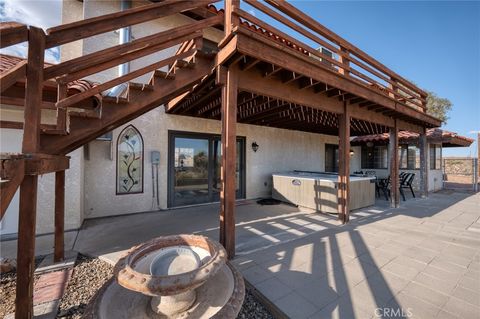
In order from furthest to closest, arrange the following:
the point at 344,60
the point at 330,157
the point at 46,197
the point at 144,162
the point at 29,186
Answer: the point at 330,157
the point at 144,162
the point at 344,60
the point at 46,197
the point at 29,186

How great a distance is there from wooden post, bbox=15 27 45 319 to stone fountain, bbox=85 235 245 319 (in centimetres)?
62

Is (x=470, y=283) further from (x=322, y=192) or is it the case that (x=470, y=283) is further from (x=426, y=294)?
(x=322, y=192)

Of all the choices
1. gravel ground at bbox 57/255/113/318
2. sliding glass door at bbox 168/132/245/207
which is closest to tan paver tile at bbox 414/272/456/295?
gravel ground at bbox 57/255/113/318

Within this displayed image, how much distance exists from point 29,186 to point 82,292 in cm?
130

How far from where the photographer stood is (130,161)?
207 inches

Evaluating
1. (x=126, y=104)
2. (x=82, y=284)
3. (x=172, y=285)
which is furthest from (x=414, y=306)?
(x=126, y=104)

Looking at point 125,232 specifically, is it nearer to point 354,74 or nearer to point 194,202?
point 194,202

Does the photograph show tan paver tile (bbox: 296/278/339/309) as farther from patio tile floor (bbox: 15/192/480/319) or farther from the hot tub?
the hot tub

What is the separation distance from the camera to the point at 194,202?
6.18m

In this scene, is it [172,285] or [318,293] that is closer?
[172,285]

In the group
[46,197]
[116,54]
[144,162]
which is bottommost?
[46,197]

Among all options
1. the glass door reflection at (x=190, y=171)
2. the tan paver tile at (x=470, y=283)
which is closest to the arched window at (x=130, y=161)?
the glass door reflection at (x=190, y=171)

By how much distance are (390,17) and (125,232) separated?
9934mm

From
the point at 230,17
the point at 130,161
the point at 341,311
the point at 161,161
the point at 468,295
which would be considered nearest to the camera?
the point at 341,311
